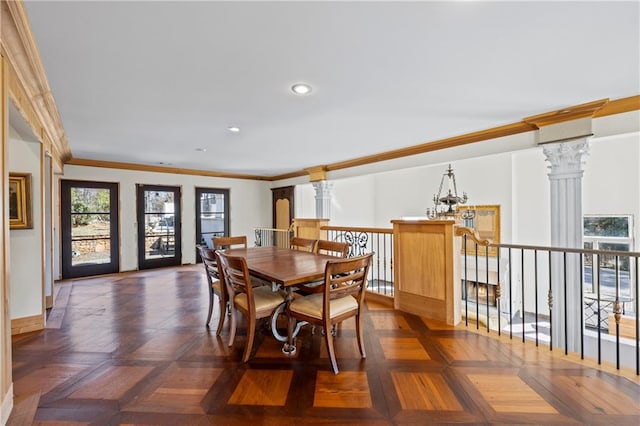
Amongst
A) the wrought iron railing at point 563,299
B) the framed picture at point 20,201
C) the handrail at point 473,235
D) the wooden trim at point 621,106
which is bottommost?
the wrought iron railing at point 563,299

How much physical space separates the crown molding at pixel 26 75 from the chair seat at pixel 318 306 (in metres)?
2.37

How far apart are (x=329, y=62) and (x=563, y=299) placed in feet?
11.1

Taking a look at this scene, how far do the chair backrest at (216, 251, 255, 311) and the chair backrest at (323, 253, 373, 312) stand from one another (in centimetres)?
59

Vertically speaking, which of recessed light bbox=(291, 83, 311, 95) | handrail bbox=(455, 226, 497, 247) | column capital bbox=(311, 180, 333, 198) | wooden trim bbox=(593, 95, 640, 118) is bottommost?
handrail bbox=(455, 226, 497, 247)

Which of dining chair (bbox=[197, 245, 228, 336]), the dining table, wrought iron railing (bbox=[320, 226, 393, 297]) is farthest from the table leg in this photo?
wrought iron railing (bbox=[320, 226, 393, 297])

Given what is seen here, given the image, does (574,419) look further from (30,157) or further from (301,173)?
(301,173)

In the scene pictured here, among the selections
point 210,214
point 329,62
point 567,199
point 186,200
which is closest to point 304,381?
point 329,62

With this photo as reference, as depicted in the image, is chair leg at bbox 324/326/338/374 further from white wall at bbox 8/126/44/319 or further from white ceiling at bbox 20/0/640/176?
white wall at bbox 8/126/44/319

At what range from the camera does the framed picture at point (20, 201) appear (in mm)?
2856

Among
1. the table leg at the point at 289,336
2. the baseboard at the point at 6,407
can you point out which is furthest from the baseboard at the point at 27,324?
the table leg at the point at 289,336

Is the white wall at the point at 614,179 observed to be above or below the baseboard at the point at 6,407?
above

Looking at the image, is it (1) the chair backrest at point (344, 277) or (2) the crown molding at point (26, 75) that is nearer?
(2) the crown molding at point (26, 75)

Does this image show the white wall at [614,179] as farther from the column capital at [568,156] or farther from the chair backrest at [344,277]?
the chair backrest at [344,277]

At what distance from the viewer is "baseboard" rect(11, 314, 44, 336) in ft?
9.18
